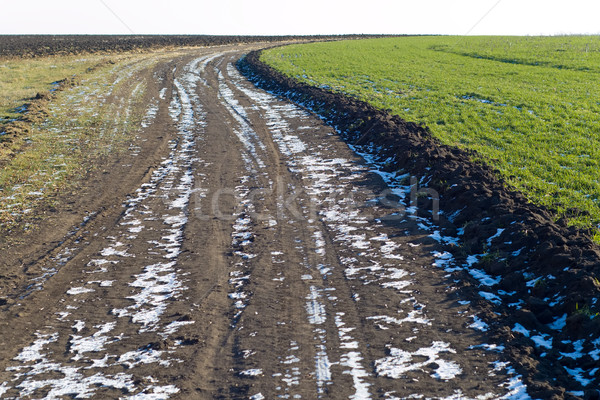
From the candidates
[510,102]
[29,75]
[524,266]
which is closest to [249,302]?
[524,266]

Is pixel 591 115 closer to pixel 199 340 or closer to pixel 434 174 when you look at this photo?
pixel 434 174

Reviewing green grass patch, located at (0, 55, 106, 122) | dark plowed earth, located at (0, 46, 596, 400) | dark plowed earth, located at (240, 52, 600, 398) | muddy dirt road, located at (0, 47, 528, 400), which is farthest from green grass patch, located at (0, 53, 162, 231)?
dark plowed earth, located at (240, 52, 600, 398)

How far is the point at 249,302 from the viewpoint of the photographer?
261 inches

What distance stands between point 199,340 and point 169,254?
101 inches

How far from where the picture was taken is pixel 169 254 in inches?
319

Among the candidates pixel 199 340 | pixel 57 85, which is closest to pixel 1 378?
pixel 199 340

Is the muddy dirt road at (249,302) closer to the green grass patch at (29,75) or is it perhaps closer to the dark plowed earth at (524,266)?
the dark plowed earth at (524,266)

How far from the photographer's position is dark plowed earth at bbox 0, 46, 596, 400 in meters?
5.18

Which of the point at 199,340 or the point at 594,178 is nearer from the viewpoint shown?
the point at 199,340

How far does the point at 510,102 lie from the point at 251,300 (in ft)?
51.6

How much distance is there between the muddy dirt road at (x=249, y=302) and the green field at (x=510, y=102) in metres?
3.01

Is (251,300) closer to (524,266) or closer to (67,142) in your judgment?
(524,266)

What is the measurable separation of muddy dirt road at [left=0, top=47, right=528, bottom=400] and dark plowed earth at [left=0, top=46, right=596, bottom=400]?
0.9 inches

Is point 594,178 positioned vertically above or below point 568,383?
above
